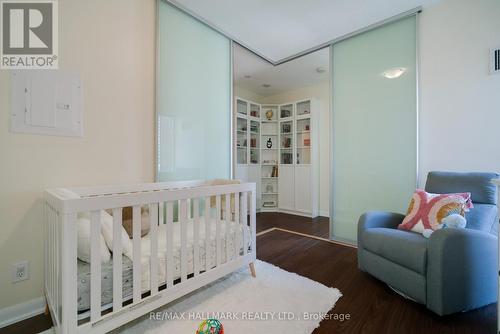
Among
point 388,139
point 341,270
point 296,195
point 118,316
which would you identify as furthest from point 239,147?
point 118,316

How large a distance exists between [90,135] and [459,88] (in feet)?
10.3

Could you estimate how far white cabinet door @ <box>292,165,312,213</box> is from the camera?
13.3ft

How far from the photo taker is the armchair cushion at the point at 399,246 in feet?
4.58

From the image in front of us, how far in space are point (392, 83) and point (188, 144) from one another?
7.27 feet

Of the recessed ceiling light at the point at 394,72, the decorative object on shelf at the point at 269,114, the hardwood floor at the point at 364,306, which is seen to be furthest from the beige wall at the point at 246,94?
the hardwood floor at the point at 364,306

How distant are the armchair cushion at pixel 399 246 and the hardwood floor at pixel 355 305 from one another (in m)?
0.26

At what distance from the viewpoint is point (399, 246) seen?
1.51 metres

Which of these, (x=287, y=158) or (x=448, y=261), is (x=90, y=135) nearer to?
(x=448, y=261)

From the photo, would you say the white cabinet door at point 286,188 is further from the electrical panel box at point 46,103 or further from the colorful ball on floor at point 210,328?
the electrical panel box at point 46,103

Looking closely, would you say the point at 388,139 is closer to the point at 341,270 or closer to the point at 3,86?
the point at 341,270

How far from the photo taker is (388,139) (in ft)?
7.75

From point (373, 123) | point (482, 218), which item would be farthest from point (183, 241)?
point (373, 123)

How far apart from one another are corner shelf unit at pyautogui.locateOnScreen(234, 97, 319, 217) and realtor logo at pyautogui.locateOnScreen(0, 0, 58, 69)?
273 centimetres

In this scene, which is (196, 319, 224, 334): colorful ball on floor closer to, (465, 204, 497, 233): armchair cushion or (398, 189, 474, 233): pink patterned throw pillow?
(398, 189, 474, 233): pink patterned throw pillow
